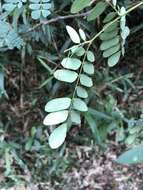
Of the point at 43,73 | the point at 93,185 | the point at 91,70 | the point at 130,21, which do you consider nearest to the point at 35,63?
the point at 43,73

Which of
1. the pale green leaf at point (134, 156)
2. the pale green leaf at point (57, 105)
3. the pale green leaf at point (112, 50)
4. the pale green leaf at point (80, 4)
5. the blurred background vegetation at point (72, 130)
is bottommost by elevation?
the blurred background vegetation at point (72, 130)

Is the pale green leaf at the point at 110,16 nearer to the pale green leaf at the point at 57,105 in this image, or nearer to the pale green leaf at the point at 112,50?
the pale green leaf at the point at 112,50

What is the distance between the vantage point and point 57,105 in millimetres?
647

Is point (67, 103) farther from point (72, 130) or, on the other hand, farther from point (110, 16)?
point (72, 130)

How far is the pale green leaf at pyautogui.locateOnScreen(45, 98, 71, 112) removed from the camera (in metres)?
0.65

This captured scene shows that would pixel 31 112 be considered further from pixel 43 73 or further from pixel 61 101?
pixel 61 101

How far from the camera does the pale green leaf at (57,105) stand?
65 centimetres

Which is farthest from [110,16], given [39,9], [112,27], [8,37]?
[8,37]

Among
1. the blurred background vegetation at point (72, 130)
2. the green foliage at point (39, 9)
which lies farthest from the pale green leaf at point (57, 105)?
the blurred background vegetation at point (72, 130)

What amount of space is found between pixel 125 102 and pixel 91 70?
29.6 inches

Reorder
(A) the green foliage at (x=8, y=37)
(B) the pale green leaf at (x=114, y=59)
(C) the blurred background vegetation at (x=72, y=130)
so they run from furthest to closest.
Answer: (C) the blurred background vegetation at (x=72, y=130) < (A) the green foliage at (x=8, y=37) < (B) the pale green leaf at (x=114, y=59)

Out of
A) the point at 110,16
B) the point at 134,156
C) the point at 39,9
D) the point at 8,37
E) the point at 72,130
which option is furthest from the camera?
the point at 72,130

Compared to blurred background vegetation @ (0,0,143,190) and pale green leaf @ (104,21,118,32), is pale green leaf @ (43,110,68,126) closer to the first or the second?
pale green leaf @ (104,21,118,32)

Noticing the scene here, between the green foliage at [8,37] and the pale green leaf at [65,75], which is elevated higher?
the green foliage at [8,37]
